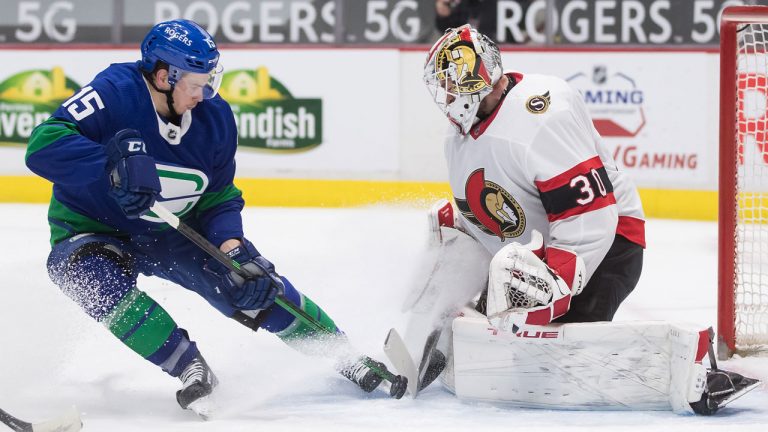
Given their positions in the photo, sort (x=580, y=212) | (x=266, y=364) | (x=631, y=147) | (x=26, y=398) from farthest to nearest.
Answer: (x=631, y=147) < (x=266, y=364) < (x=26, y=398) < (x=580, y=212)

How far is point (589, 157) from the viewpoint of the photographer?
7.67 feet

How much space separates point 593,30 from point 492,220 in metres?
3.66

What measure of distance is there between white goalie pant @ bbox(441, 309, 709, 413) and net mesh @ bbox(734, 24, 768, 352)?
29.0 inches

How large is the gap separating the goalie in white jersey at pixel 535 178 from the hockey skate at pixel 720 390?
282 mm

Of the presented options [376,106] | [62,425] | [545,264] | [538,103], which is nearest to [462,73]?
[538,103]

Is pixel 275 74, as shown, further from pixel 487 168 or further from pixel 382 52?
pixel 487 168

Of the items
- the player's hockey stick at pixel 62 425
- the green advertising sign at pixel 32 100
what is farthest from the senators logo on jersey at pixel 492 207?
the green advertising sign at pixel 32 100

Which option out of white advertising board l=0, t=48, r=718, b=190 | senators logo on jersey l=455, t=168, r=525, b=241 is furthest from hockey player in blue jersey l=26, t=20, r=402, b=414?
white advertising board l=0, t=48, r=718, b=190

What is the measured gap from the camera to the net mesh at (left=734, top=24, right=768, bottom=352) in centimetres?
307

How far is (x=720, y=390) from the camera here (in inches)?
92.8

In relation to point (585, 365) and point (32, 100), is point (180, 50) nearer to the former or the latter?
point (585, 365)

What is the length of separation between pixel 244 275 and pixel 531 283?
0.66 m

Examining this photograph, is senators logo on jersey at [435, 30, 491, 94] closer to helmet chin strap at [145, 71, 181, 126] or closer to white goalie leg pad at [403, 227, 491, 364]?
white goalie leg pad at [403, 227, 491, 364]

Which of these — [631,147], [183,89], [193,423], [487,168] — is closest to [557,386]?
[487,168]
